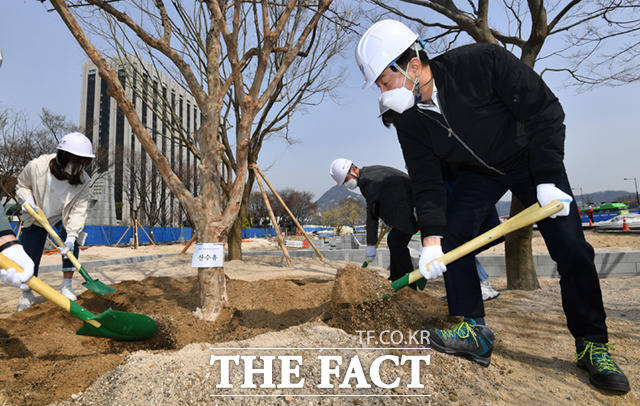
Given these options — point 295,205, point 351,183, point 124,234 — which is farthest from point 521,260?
point 295,205

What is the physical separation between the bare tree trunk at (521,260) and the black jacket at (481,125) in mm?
2272

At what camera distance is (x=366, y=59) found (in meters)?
1.98

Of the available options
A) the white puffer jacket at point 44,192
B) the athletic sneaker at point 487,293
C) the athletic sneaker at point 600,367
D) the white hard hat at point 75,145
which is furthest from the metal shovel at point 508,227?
the white puffer jacket at point 44,192

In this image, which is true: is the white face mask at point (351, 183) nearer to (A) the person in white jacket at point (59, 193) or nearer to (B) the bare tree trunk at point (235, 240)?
(A) the person in white jacket at point (59, 193)

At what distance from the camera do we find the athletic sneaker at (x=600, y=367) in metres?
1.60

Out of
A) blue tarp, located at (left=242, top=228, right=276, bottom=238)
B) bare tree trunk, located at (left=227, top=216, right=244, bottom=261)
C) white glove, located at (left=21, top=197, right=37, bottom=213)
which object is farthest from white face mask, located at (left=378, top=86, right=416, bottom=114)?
blue tarp, located at (left=242, top=228, right=276, bottom=238)

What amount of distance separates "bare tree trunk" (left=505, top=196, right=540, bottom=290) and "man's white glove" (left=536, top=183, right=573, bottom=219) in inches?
90.3

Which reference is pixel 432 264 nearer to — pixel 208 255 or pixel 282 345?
pixel 282 345

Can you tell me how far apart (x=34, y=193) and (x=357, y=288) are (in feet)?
10.9

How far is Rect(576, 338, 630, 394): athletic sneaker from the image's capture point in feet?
5.25

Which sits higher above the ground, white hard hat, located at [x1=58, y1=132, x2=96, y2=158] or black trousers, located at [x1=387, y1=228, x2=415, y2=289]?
white hard hat, located at [x1=58, y1=132, x2=96, y2=158]

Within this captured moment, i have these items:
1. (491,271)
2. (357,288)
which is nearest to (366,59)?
(357,288)

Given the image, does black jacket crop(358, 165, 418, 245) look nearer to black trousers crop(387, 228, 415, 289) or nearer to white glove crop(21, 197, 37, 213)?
black trousers crop(387, 228, 415, 289)

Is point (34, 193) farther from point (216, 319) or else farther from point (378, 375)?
point (378, 375)
